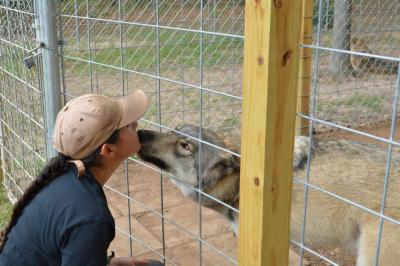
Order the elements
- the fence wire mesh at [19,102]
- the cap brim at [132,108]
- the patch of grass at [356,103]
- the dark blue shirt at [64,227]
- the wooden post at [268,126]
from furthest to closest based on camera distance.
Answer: the patch of grass at [356,103]
the fence wire mesh at [19,102]
the cap brim at [132,108]
the dark blue shirt at [64,227]
the wooden post at [268,126]

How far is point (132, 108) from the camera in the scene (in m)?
2.18

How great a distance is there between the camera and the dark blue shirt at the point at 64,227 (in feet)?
6.14

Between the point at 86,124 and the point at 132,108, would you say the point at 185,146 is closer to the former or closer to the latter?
the point at 132,108

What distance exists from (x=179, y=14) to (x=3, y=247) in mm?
5662

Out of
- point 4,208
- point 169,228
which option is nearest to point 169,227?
point 169,228

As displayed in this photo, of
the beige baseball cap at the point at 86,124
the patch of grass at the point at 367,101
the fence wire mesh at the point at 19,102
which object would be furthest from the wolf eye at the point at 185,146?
the patch of grass at the point at 367,101

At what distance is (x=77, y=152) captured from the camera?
6.73 feet

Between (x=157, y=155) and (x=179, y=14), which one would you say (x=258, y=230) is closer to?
(x=157, y=155)

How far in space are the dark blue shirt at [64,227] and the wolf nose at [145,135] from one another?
3.40ft

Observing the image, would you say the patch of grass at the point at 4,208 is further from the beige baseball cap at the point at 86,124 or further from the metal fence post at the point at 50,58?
the beige baseball cap at the point at 86,124

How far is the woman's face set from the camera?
7.02ft

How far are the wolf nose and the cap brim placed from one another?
84 centimetres

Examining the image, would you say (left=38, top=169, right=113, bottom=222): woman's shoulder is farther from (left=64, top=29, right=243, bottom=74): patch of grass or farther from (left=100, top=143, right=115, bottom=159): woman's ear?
(left=64, top=29, right=243, bottom=74): patch of grass

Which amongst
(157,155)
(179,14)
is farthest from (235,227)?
(179,14)
